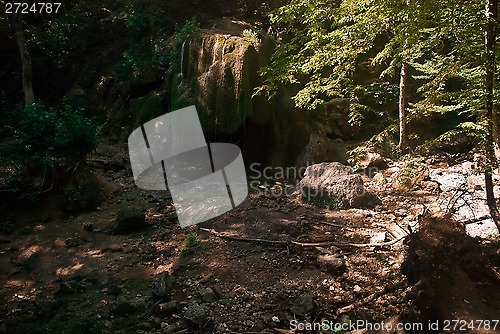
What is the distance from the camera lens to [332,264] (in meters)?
5.59

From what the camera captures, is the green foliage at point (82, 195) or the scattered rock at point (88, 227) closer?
the scattered rock at point (88, 227)

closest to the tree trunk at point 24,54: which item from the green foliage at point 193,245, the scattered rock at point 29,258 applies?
the scattered rock at point 29,258

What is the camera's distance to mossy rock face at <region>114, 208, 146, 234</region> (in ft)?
24.5

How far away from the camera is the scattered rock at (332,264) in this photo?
5426 millimetres

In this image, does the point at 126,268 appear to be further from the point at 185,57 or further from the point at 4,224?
the point at 185,57

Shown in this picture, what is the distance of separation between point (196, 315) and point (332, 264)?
2273 millimetres

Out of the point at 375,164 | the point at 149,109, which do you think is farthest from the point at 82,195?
the point at 375,164

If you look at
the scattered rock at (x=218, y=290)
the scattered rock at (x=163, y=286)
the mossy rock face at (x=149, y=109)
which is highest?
the mossy rock face at (x=149, y=109)

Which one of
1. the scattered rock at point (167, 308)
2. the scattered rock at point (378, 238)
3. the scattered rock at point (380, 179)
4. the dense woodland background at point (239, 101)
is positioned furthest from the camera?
the scattered rock at point (380, 179)

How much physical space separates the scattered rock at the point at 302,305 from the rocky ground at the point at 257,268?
0.04 feet

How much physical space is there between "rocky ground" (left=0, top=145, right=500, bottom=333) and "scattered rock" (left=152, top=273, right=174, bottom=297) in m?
0.02

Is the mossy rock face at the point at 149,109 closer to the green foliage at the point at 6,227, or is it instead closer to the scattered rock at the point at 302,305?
the green foliage at the point at 6,227

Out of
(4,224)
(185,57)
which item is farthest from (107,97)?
(4,224)

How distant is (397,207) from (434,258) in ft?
11.8
